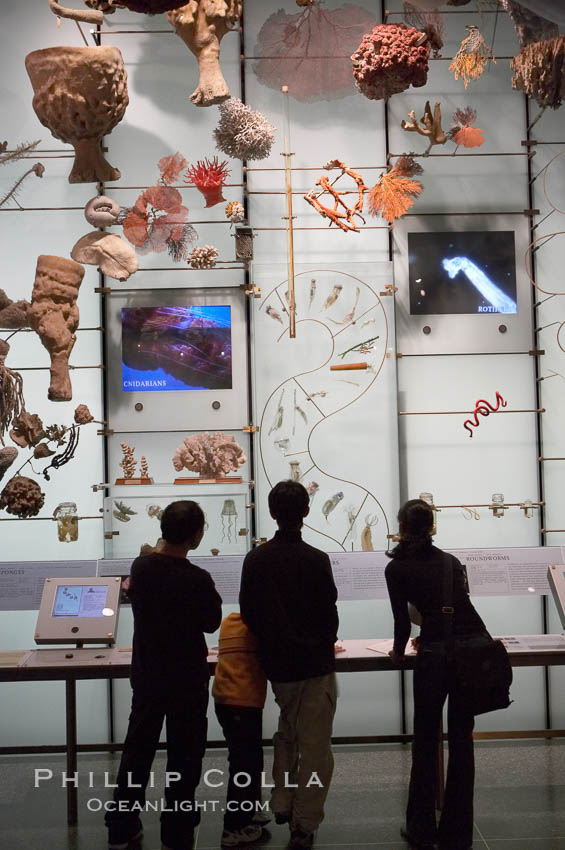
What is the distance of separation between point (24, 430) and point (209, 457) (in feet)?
3.22

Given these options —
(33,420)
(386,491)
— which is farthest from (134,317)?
(386,491)

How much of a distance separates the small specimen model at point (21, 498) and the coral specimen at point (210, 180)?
1861 mm

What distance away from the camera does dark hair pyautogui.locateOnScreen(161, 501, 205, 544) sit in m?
3.20

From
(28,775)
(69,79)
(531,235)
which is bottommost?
(28,775)

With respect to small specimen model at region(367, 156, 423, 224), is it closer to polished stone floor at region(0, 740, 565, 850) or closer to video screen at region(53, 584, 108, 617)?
video screen at region(53, 584, 108, 617)

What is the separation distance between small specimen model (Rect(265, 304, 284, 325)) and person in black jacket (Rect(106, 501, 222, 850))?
1.97m

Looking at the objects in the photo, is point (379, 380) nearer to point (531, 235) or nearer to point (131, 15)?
point (531, 235)

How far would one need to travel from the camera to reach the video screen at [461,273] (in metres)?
5.12

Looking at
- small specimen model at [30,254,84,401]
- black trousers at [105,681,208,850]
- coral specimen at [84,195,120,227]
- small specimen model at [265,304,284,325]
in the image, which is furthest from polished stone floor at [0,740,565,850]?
coral specimen at [84,195,120,227]

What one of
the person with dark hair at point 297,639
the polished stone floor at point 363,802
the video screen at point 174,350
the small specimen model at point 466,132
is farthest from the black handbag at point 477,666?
the small specimen model at point 466,132

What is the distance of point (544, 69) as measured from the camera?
12.6 ft

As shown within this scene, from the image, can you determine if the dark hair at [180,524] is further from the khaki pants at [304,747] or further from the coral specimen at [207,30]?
the coral specimen at [207,30]

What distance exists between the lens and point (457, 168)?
521cm

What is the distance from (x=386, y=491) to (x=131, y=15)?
3.20 metres
